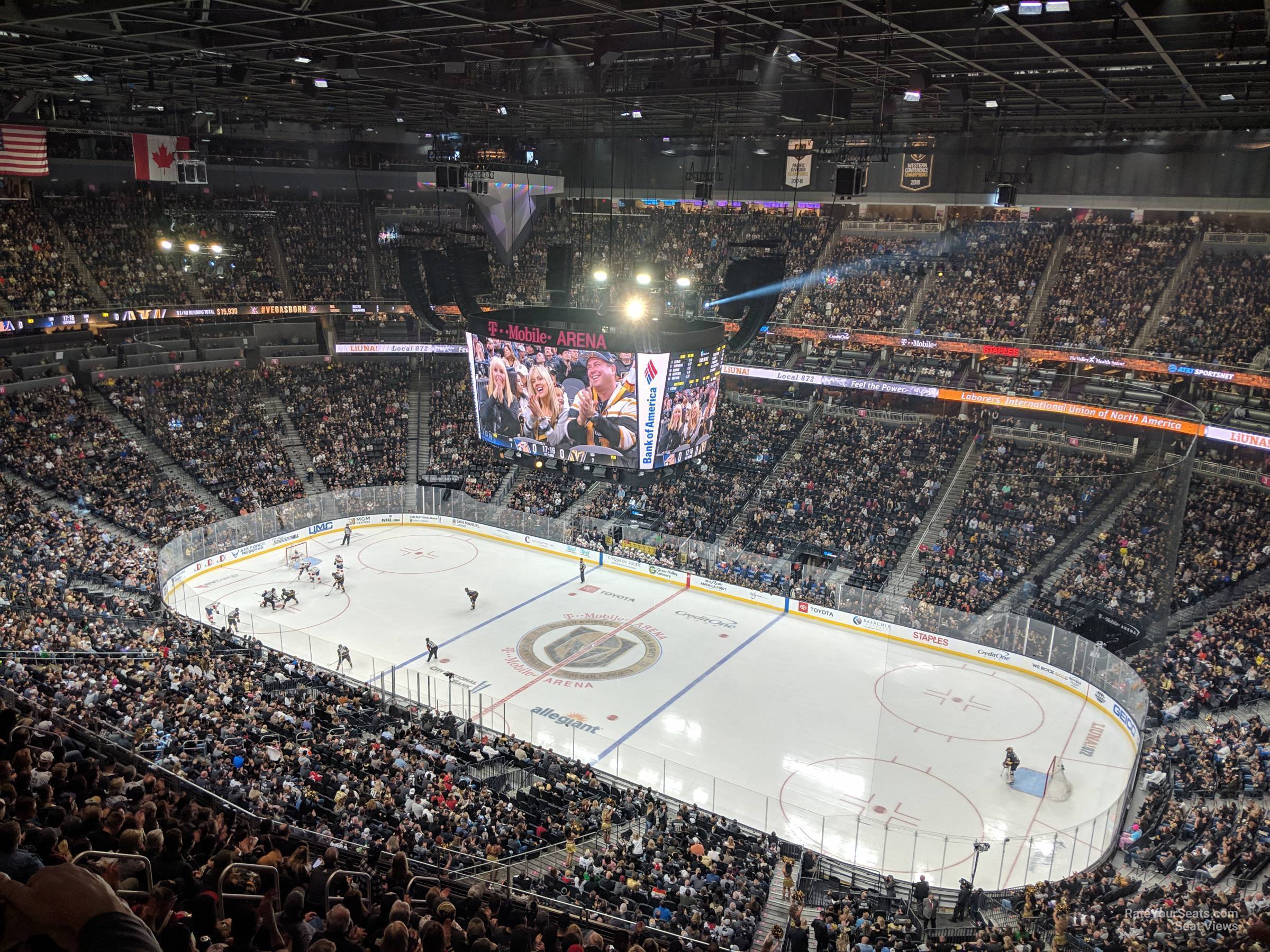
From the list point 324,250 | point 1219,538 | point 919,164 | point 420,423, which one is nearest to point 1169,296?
point 919,164

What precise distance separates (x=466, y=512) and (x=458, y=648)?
11.9m

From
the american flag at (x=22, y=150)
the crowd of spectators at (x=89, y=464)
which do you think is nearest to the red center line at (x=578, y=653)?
the crowd of spectators at (x=89, y=464)

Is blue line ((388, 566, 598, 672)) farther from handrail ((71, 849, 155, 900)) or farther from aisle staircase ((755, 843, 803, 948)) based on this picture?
handrail ((71, 849, 155, 900))

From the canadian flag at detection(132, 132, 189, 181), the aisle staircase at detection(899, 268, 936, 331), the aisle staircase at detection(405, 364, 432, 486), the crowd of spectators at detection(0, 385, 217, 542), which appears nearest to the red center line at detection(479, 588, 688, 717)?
the aisle staircase at detection(405, 364, 432, 486)

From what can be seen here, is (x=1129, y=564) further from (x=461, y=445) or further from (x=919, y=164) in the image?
(x=461, y=445)

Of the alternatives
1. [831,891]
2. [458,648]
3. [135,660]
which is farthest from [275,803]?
[458,648]

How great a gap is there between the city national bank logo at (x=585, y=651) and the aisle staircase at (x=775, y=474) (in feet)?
21.8

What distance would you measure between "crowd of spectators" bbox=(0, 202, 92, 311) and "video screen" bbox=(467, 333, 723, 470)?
19.7 meters

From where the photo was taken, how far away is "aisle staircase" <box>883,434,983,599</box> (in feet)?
95.9

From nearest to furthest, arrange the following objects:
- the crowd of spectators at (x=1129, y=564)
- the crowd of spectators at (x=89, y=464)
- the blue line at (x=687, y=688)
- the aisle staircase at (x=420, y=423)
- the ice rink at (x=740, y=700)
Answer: the ice rink at (x=740, y=700) → the crowd of spectators at (x=1129, y=564) → the blue line at (x=687, y=688) → the crowd of spectators at (x=89, y=464) → the aisle staircase at (x=420, y=423)

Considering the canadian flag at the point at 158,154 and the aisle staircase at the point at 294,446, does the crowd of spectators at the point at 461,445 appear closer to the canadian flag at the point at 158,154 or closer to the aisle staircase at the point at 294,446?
the aisle staircase at the point at 294,446

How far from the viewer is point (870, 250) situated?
38844mm

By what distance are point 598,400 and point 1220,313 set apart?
21.2m

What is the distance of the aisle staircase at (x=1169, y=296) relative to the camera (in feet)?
102
